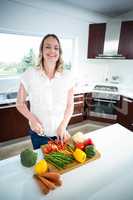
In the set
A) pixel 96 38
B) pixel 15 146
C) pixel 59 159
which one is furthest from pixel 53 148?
pixel 96 38

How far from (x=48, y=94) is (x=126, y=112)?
196 centimetres

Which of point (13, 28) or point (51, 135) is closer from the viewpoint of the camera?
point (51, 135)

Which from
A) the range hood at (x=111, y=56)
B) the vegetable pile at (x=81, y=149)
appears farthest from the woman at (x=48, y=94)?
the range hood at (x=111, y=56)

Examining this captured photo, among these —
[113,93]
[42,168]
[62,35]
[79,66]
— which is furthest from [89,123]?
[42,168]

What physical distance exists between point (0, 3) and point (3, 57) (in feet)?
2.44

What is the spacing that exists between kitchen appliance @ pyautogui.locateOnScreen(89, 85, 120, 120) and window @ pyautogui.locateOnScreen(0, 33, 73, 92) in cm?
83

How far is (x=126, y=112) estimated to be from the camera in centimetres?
279

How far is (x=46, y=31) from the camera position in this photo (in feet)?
9.41

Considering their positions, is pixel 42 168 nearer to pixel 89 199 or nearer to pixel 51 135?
pixel 89 199

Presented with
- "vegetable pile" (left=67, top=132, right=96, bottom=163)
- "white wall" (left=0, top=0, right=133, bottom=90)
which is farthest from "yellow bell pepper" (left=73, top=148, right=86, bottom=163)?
"white wall" (left=0, top=0, right=133, bottom=90)

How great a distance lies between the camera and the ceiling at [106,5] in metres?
2.56

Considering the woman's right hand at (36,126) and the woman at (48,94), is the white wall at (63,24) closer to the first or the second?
the woman at (48,94)

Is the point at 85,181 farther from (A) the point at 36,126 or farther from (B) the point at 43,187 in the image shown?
(A) the point at 36,126

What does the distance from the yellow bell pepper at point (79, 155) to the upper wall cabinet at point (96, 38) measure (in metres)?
2.52
